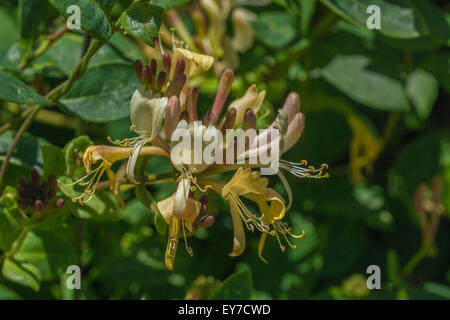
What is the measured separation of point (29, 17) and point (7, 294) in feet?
1.60

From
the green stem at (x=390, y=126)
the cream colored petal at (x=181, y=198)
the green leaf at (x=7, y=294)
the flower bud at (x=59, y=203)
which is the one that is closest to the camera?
the cream colored petal at (x=181, y=198)

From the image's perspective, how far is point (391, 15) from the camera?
965mm

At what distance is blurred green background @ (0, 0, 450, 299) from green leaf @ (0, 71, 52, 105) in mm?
135

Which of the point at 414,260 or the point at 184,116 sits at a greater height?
the point at 184,116

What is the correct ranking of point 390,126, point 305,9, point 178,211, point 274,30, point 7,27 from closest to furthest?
point 178,211 < point 305,9 < point 274,30 < point 7,27 < point 390,126

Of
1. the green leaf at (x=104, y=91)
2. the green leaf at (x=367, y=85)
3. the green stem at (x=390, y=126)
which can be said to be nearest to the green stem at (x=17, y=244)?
the green leaf at (x=104, y=91)

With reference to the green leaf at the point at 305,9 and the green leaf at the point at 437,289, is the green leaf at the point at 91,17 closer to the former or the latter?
the green leaf at the point at 305,9

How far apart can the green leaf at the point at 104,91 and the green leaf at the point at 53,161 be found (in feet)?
0.28

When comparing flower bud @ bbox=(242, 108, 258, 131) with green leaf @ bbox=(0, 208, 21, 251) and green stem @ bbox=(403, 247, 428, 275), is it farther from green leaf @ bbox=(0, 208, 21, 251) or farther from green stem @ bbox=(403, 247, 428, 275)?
green stem @ bbox=(403, 247, 428, 275)

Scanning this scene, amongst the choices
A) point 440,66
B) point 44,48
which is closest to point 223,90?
point 44,48

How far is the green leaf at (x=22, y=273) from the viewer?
95 centimetres

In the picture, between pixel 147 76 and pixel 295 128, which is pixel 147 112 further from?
pixel 295 128

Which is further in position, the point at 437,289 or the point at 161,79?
the point at 437,289

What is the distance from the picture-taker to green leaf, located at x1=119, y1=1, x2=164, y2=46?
77 cm
